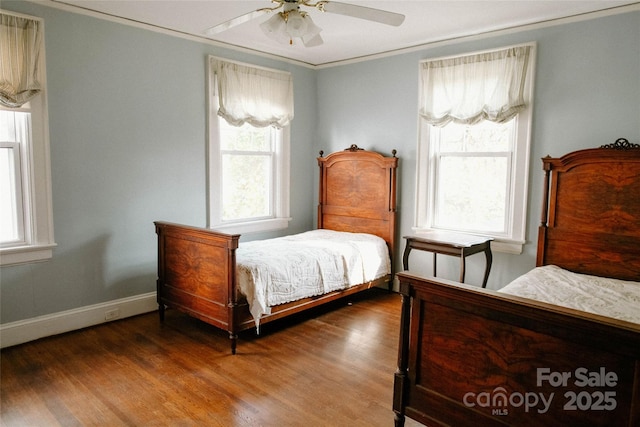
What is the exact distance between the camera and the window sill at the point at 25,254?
10.3 feet

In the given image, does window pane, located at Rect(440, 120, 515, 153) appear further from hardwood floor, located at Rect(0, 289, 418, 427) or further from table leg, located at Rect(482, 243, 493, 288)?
hardwood floor, located at Rect(0, 289, 418, 427)

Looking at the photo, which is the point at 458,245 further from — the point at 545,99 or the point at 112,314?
the point at 112,314

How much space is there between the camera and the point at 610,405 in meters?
1.57

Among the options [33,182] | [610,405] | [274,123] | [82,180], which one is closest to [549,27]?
[274,123]

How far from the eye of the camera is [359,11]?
95.7 inches

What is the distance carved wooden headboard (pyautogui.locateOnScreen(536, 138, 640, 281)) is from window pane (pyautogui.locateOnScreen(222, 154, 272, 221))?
2837 mm

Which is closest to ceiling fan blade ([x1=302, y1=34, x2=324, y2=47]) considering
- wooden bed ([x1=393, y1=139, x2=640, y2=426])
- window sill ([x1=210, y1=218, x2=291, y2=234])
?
wooden bed ([x1=393, y1=139, x2=640, y2=426])

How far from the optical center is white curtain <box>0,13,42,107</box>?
9.89 feet

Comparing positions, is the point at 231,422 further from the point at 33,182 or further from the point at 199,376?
the point at 33,182

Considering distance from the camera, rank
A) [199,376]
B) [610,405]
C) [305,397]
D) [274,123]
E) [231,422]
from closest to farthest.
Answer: [610,405] < [231,422] < [305,397] < [199,376] < [274,123]

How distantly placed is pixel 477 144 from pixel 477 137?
0.07 meters

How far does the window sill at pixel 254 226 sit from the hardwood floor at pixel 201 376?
3.59 ft

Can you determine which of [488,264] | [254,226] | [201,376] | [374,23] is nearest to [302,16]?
[374,23]

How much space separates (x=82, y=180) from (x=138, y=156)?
510 millimetres
